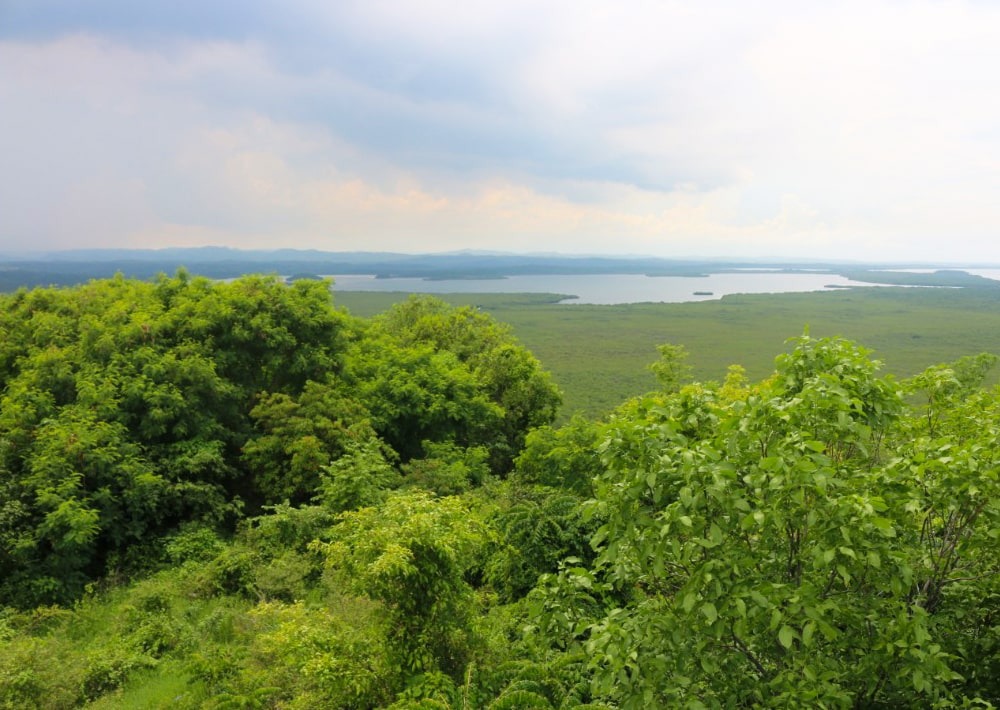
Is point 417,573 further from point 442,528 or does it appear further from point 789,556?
point 789,556

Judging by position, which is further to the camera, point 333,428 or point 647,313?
point 647,313

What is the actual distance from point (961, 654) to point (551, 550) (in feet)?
23.0

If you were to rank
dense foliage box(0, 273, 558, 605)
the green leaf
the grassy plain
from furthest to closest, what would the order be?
the grassy plain < dense foliage box(0, 273, 558, 605) < the green leaf

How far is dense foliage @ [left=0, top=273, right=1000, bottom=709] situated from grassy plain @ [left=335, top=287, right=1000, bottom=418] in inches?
1261

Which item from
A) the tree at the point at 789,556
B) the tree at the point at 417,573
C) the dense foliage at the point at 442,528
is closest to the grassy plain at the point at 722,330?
the dense foliage at the point at 442,528

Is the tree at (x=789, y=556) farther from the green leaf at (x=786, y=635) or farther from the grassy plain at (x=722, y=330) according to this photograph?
the grassy plain at (x=722, y=330)

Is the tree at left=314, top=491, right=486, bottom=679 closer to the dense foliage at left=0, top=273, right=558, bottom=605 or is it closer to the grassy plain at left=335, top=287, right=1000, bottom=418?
the dense foliage at left=0, top=273, right=558, bottom=605

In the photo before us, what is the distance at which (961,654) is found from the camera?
451 cm

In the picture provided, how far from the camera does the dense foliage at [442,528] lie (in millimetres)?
4055

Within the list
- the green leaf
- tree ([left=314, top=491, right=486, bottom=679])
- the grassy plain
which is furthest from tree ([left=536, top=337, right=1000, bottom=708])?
the grassy plain

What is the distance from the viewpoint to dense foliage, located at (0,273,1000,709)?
4055 mm

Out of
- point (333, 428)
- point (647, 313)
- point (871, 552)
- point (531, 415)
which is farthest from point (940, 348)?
point (871, 552)

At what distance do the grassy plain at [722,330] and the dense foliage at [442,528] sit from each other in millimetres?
32038

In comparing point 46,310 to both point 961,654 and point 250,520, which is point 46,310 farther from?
point 961,654
